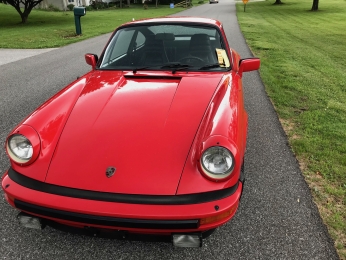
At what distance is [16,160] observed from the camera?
6.88 feet

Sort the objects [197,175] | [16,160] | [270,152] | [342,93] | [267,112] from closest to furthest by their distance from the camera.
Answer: [197,175], [16,160], [270,152], [267,112], [342,93]

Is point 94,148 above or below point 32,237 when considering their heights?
above

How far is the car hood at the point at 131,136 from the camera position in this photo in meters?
1.96

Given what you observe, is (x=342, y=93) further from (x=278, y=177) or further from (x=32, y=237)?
(x=32, y=237)

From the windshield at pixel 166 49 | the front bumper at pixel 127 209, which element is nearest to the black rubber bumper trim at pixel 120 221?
the front bumper at pixel 127 209

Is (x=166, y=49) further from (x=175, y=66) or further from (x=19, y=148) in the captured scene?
(x=19, y=148)

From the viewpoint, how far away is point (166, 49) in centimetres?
337

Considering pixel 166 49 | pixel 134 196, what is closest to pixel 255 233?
pixel 134 196

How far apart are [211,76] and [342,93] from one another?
12.9ft

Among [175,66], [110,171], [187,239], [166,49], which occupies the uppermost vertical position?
[166,49]

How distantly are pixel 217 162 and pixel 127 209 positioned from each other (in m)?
0.65

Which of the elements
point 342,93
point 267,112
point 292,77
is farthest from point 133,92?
point 292,77

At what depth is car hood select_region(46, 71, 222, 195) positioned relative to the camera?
6.42ft

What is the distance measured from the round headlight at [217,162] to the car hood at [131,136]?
6.3 inches
